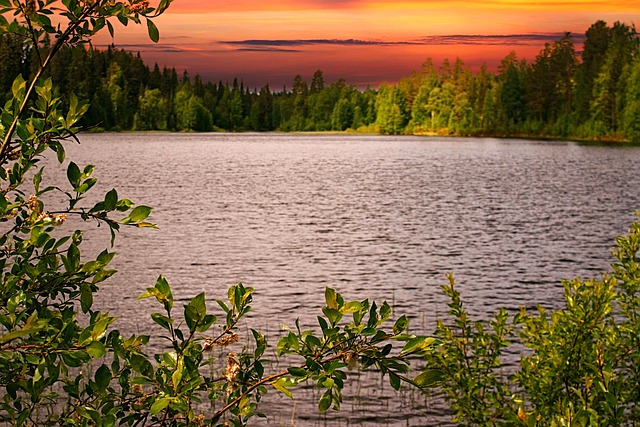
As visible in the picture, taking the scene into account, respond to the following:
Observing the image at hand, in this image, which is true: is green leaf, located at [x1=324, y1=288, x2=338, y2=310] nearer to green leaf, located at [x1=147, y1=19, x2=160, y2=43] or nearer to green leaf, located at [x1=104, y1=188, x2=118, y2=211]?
green leaf, located at [x1=104, y1=188, x2=118, y2=211]

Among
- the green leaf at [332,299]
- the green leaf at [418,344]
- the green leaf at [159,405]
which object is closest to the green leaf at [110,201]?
the green leaf at [159,405]

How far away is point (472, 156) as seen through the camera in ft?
369

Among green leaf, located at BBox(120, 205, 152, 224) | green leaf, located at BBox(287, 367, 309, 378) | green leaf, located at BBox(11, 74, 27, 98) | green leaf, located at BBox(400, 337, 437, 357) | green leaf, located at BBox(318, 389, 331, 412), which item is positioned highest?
green leaf, located at BBox(11, 74, 27, 98)

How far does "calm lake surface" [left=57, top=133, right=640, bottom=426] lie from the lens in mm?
20844

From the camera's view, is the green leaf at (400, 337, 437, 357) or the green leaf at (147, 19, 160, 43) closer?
the green leaf at (400, 337, 437, 357)

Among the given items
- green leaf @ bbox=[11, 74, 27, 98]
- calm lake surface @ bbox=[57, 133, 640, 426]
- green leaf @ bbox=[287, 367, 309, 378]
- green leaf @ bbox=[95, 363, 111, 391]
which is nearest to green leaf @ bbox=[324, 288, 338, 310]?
green leaf @ bbox=[287, 367, 309, 378]

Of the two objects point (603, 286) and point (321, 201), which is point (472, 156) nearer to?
point (321, 201)

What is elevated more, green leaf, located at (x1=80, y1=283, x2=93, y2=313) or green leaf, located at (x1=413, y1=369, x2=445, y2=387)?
green leaf, located at (x1=80, y1=283, x2=93, y2=313)

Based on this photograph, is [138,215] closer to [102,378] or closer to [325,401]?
[102,378]

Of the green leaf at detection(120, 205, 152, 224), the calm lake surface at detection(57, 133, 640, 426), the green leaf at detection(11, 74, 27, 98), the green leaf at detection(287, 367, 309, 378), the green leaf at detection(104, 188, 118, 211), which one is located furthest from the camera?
the calm lake surface at detection(57, 133, 640, 426)

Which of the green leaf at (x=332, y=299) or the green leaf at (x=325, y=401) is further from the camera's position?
the green leaf at (x=325, y=401)

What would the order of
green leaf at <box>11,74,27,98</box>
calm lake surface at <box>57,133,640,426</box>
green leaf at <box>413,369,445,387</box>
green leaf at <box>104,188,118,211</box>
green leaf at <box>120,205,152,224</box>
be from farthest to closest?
calm lake surface at <box>57,133,640,426</box>
green leaf at <box>11,74,27,98</box>
green leaf at <box>104,188,118,211</box>
green leaf at <box>120,205,152,224</box>
green leaf at <box>413,369,445,387</box>

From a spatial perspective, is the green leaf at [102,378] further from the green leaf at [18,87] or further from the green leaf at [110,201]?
the green leaf at [18,87]

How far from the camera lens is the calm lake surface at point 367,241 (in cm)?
2084
